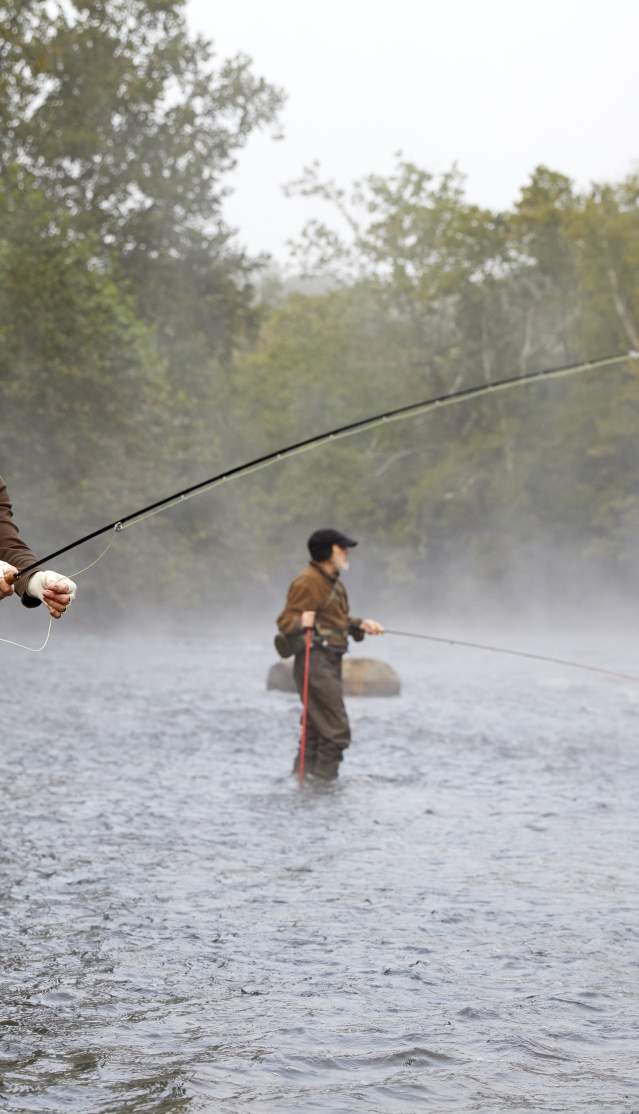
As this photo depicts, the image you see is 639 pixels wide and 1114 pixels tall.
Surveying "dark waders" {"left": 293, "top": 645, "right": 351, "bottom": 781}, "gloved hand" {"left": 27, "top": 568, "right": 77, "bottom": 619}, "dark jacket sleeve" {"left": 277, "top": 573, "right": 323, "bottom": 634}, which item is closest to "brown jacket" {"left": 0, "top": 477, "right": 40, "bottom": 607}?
"gloved hand" {"left": 27, "top": 568, "right": 77, "bottom": 619}

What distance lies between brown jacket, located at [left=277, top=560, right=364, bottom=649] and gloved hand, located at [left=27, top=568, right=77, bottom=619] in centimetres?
801

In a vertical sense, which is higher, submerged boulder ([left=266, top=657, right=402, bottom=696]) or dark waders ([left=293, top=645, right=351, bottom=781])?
submerged boulder ([left=266, top=657, right=402, bottom=696])

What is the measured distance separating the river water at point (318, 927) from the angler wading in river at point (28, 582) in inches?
65.3

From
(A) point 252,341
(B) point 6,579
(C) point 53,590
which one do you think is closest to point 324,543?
(B) point 6,579

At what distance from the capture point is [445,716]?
21.6m

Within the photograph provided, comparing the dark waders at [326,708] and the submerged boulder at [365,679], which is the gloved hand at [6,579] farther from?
the submerged boulder at [365,679]

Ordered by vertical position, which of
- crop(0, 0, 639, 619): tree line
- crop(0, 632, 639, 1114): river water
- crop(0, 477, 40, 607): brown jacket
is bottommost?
crop(0, 632, 639, 1114): river water

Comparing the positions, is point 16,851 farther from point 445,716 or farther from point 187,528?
point 187,528

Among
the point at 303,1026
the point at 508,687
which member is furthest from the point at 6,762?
the point at 508,687

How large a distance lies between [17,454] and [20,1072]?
38.6 metres

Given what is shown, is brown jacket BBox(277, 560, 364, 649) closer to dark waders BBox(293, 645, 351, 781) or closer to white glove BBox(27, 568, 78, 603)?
dark waders BBox(293, 645, 351, 781)

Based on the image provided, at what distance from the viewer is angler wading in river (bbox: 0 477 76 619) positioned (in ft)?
19.8

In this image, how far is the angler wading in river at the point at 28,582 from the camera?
6039 millimetres

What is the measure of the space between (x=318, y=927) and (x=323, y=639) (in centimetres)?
574
